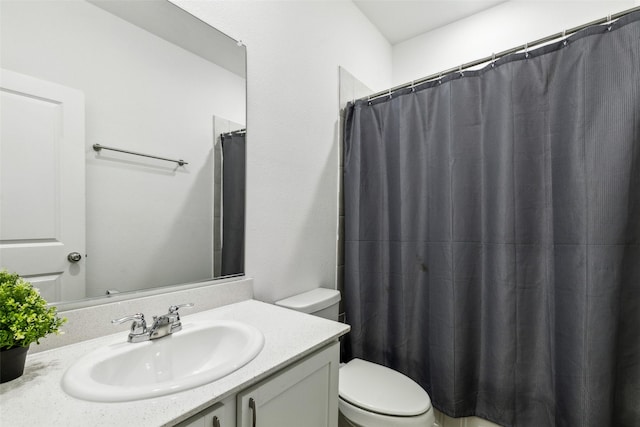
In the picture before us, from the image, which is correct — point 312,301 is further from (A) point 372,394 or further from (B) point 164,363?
(B) point 164,363

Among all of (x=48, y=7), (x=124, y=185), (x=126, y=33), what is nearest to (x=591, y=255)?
(x=124, y=185)

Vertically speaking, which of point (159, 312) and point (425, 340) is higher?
point (159, 312)

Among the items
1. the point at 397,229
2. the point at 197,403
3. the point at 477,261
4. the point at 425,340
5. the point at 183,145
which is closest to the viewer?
the point at 197,403

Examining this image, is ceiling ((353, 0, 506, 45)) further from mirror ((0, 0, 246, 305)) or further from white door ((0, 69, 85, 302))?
white door ((0, 69, 85, 302))

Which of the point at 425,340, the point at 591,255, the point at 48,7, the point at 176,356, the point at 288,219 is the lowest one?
the point at 425,340

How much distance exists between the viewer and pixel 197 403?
0.57 metres

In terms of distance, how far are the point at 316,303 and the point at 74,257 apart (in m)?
0.98

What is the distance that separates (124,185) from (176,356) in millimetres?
578

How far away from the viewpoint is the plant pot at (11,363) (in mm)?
603

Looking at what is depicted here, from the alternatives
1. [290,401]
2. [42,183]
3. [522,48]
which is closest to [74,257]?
[42,183]

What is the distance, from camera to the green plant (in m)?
0.59

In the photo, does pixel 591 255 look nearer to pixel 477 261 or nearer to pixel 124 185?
pixel 477 261

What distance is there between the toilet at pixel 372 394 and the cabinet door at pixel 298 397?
0.28 meters

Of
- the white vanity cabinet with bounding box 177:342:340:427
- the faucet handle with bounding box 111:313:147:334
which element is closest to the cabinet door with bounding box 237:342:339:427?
the white vanity cabinet with bounding box 177:342:340:427
